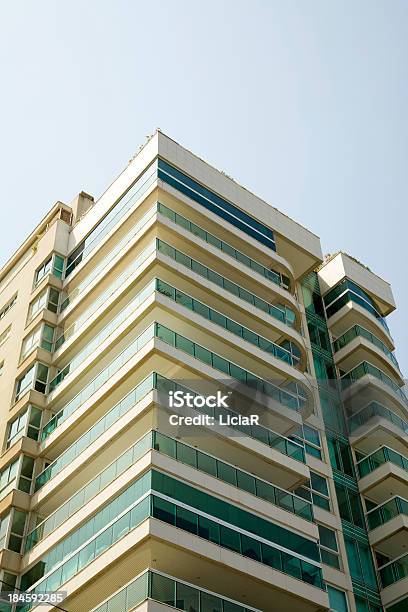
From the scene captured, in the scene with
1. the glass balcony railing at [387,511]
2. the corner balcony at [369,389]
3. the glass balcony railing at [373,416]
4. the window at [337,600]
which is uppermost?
the corner balcony at [369,389]

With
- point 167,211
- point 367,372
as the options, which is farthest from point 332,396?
point 167,211

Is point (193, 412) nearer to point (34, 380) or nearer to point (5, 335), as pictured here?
point (34, 380)

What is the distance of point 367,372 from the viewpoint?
38688 mm

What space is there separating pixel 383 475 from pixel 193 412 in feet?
35.7

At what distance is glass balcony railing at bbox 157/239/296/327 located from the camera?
33.0 metres

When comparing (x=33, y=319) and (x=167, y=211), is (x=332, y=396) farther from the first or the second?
(x=33, y=319)

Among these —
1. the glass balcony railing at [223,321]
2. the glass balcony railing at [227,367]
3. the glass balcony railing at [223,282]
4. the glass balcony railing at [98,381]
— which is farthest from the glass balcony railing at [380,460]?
the glass balcony railing at [98,381]

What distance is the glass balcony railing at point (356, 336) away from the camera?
133ft

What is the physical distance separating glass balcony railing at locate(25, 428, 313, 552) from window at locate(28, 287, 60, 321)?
9792 mm

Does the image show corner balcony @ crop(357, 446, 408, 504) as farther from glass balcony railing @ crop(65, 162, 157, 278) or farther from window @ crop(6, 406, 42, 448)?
glass balcony railing @ crop(65, 162, 157, 278)

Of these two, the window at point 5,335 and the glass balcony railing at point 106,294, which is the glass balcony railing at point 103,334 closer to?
the glass balcony railing at point 106,294

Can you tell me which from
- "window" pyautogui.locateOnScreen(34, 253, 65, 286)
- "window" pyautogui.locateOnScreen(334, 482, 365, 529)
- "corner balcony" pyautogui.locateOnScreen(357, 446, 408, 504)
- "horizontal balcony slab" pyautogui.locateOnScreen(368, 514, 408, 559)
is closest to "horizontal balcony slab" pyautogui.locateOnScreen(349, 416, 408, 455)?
"corner balcony" pyautogui.locateOnScreen(357, 446, 408, 504)

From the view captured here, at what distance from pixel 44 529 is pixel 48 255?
51.8ft

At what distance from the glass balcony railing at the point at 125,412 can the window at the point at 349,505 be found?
4262 millimetres
